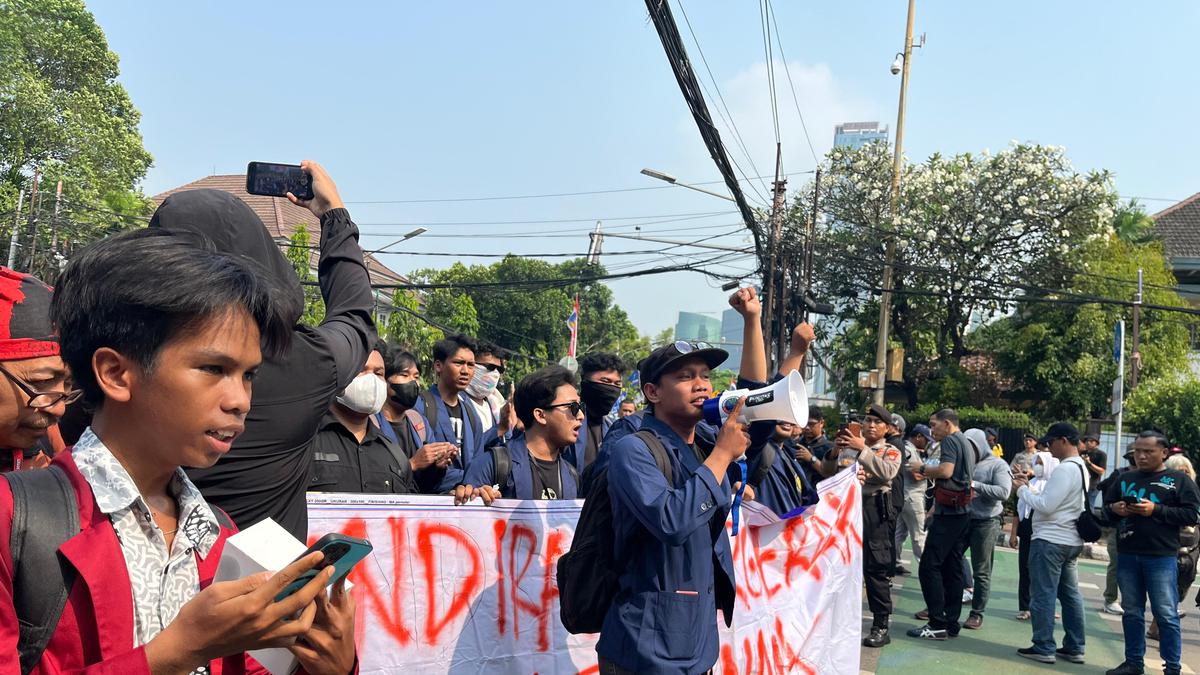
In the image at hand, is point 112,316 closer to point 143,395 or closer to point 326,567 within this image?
point 143,395

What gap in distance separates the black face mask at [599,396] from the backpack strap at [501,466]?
4.35 feet

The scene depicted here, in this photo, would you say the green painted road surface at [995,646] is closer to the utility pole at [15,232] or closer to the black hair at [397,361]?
the black hair at [397,361]

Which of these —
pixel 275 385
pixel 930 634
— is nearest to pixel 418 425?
pixel 275 385

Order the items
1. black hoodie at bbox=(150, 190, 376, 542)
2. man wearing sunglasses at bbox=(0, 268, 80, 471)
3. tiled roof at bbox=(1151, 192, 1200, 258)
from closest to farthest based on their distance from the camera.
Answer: black hoodie at bbox=(150, 190, 376, 542)
man wearing sunglasses at bbox=(0, 268, 80, 471)
tiled roof at bbox=(1151, 192, 1200, 258)

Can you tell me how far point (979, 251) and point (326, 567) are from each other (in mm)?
29079

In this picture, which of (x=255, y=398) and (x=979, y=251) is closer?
(x=255, y=398)

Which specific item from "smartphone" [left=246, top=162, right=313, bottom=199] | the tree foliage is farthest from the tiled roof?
"smartphone" [left=246, top=162, right=313, bottom=199]

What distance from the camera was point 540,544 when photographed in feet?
14.4

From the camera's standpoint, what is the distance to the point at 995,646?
321 inches

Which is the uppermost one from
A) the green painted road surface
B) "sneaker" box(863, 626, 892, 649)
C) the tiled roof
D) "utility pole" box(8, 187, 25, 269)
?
the tiled roof

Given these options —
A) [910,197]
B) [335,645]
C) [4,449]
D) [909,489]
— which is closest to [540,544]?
[4,449]

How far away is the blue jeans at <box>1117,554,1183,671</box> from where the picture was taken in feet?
23.3

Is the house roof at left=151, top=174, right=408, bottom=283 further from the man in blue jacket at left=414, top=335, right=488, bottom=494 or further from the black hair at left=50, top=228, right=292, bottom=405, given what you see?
the black hair at left=50, top=228, right=292, bottom=405

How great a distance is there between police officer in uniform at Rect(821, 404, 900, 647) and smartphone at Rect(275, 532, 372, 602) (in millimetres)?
6329
